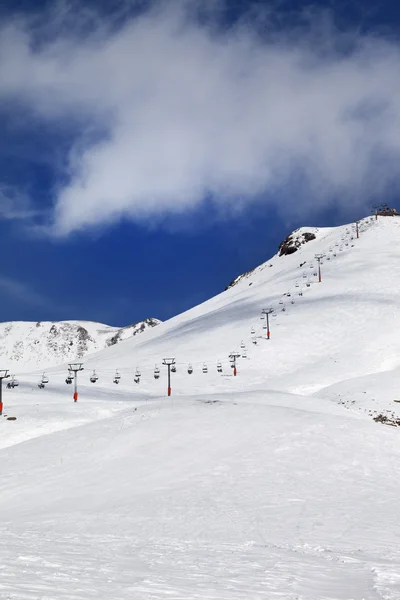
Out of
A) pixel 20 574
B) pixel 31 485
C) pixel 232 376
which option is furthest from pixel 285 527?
pixel 232 376

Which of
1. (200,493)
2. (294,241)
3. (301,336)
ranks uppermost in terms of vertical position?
(294,241)

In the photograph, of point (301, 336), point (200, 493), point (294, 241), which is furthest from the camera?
point (294, 241)

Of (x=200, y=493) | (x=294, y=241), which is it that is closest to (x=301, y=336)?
(x=200, y=493)

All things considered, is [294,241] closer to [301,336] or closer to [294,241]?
[294,241]

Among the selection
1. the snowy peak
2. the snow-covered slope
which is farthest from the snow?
the snowy peak

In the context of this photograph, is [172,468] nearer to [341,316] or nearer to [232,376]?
[232,376]

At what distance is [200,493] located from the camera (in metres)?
14.9

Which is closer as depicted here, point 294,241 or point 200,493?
point 200,493

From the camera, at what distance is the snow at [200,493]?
22.2 ft

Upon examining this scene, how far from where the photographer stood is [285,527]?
11219mm

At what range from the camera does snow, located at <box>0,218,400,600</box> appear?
676 centimetres

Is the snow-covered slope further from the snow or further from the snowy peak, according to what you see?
the snowy peak

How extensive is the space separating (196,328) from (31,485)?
55958 mm

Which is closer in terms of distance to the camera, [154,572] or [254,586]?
[254,586]
